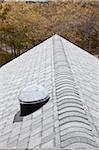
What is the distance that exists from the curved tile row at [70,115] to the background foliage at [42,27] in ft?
67.4

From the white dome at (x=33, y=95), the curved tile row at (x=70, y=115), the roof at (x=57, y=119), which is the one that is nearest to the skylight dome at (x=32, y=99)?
the white dome at (x=33, y=95)

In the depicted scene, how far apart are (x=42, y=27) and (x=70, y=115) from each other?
24257 mm

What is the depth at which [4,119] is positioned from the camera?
646 cm

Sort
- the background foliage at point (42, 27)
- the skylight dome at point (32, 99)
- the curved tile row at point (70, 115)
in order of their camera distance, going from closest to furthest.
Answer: the curved tile row at point (70, 115), the skylight dome at point (32, 99), the background foliage at point (42, 27)

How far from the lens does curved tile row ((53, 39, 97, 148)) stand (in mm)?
3935

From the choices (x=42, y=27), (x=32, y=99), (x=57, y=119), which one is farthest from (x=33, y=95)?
(x=42, y=27)

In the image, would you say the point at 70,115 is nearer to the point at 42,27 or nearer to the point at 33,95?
the point at 33,95

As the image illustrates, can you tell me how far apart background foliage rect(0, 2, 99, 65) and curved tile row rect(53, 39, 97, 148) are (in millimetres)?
20547

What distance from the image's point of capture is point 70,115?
4699mm

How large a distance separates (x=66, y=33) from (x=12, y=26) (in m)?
4.57

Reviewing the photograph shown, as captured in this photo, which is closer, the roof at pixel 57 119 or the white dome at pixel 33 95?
the roof at pixel 57 119

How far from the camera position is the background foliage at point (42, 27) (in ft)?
91.9

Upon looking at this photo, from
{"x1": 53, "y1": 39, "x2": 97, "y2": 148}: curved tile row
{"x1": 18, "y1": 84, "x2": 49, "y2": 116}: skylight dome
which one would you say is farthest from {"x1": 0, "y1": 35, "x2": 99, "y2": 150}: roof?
{"x1": 18, "y1": 84, "x2": 49, "y2": 116}: skylight dome

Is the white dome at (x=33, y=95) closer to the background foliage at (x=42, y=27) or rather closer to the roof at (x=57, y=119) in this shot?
the roof at (x=57, y=119)
